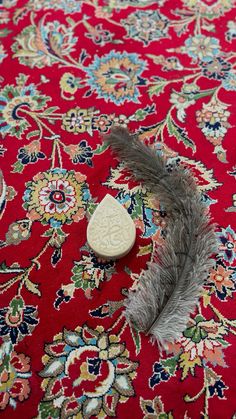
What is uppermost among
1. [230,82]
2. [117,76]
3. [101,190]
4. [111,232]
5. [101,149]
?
[230,82]

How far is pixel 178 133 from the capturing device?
46.9 inches

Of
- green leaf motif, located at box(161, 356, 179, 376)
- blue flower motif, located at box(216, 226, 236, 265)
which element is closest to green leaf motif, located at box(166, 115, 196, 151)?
blue flower motif, located at box(216, 226, 236, 265)

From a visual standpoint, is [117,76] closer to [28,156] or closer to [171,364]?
[28,156]

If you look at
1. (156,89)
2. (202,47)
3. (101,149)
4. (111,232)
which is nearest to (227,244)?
(111,232)

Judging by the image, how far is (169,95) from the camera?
1255 millimetres

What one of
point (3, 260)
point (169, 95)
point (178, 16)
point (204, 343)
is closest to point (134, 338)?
point (204, 343)

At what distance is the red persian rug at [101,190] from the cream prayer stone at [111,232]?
0.05m

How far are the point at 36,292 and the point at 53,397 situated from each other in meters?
0.22

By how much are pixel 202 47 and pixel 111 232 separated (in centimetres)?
70

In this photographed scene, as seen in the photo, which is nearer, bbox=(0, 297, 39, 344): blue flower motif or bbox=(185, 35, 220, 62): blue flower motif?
bbox=(0, 297, 39, 344): blue flower motif

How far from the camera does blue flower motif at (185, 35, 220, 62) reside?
4.36ft

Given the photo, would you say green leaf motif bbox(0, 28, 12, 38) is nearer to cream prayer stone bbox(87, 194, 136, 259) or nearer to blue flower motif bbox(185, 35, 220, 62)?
blue flower motif bbox(185, 35, 220, 62)

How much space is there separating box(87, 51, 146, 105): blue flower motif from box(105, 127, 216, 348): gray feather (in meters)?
0.22

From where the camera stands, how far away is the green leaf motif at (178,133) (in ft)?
3.85
